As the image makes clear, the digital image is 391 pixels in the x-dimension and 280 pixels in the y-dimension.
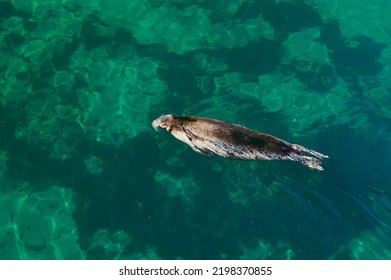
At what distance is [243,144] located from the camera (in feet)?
33.1

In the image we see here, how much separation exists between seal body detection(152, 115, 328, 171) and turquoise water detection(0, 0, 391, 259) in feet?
4.28

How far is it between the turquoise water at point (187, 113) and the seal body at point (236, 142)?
1304 millimetres

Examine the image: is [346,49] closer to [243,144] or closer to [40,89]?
[243,144]

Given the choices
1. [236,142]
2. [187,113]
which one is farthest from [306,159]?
[187,113]

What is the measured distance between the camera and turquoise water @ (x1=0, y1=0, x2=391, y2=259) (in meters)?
11.2

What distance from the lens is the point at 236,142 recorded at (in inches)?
398

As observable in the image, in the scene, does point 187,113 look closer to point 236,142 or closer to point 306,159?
point 236,142

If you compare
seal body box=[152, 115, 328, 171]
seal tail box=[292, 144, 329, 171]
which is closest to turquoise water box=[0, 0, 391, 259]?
seal tail box=[292, 144, 329, 171]

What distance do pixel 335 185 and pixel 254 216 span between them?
2.42 m

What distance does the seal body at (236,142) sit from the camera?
10125mm

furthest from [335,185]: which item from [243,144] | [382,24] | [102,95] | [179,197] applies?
[382,24]

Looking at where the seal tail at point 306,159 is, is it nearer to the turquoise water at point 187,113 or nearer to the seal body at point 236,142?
the seal body at point 236,142

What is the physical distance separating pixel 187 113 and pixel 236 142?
3393mm

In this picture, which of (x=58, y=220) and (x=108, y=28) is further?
(x=108, y=28)
